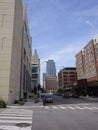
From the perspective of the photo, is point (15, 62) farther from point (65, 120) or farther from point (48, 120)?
point (65, 120)

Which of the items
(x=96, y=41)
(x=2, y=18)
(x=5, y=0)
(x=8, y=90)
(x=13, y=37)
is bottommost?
(x=8, y=90)

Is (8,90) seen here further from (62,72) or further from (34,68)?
(62,72)

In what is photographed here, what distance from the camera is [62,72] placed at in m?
151

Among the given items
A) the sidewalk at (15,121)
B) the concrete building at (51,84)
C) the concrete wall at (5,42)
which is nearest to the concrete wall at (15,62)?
the concrete wall at (5,42)

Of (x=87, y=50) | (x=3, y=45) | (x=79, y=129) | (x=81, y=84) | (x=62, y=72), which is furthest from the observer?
(x=62, y=72)

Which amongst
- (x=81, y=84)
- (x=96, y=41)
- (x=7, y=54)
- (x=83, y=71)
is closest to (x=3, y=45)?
(x=7, y=54)

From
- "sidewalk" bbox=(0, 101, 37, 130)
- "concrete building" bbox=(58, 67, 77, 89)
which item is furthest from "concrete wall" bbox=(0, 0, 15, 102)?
"concrete building" bbox=(58, 67, 77, 89)

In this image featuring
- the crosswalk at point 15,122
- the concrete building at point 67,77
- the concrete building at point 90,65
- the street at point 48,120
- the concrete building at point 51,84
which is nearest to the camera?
the crosswalk at point 15,122

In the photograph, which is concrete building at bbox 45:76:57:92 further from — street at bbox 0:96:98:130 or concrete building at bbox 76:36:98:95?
street at bbox 0:96:98:130

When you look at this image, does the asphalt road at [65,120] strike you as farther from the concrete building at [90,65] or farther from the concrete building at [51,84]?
the concrete building at [51,84]

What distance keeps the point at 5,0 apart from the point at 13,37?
818 centimetres

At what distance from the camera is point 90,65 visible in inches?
3529

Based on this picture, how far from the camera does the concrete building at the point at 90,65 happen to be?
240 feet

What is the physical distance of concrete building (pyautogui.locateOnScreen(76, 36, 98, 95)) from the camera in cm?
7309
